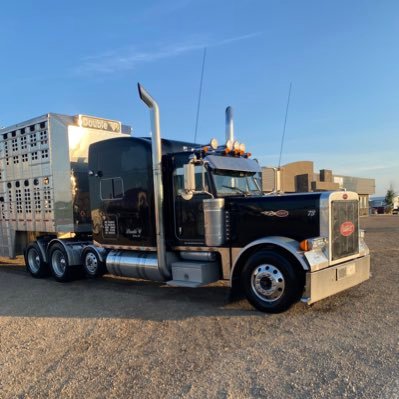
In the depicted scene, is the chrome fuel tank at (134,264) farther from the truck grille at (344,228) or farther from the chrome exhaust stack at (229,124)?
the truck grille at (344,228)

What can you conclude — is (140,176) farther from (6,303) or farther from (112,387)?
(112,387)

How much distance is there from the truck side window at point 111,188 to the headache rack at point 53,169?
Result: 1309 millimetres

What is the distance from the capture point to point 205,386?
377 centimetres

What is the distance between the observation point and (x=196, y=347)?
15.7ft

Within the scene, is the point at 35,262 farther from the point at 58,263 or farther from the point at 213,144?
the point at 213,144

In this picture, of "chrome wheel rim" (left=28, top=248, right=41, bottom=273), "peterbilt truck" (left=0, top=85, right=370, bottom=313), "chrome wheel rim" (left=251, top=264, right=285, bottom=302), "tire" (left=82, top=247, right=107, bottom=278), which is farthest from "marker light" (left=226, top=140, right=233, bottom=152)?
"chrome wheel rim" (left=28, top=248, right=41, bottom=273)

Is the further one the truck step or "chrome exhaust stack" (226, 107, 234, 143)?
"chrome exhaust stack" (226, 107, 234, 143)

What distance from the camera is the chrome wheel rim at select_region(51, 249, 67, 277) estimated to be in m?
9.48

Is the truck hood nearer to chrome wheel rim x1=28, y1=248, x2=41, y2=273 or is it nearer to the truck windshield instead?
the truck windshield

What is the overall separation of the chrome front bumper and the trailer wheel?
225 inches

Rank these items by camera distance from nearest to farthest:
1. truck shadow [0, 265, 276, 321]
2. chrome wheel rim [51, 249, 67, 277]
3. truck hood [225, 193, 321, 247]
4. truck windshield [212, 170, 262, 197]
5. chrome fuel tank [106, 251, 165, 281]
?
truck hood [225, 193, 321, 247] → truck shadow [0, 265, 276, 321] → truck windshield [212, 170, 262, 197] → chrome fuel tank [106, 251, 165, 281] → chrome wheel rim [51, 249, 67, 277]

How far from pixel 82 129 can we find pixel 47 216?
2.20 m

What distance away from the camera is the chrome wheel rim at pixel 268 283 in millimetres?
5887

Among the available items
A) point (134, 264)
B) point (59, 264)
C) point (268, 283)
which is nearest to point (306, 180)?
point (59, 264)
